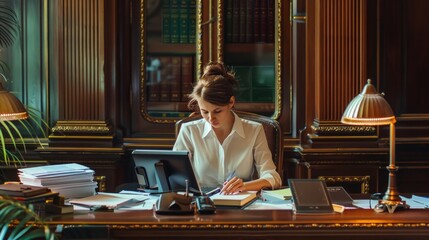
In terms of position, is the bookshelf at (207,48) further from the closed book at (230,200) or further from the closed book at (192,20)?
the closed book at (230,200)

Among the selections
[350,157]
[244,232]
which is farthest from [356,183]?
[244,232]

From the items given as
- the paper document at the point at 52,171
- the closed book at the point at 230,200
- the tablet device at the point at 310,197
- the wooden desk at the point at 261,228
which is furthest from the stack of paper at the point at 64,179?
the tablet device at the point at 310,197

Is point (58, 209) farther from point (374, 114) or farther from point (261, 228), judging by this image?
point (374, 114)

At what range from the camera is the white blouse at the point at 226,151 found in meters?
3.95

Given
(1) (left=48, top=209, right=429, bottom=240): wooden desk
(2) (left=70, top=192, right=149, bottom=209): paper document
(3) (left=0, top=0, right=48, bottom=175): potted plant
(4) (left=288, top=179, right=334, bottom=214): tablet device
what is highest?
(3) (left=0, top=0, right=48, bottom=175): potted plant

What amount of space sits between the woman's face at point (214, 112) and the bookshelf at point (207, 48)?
0.94 meters

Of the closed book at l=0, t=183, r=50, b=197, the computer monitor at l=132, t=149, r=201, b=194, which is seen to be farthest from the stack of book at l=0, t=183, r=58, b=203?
the computer monitor at l=132, t=149, r=201, b=194

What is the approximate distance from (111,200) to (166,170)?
265mm

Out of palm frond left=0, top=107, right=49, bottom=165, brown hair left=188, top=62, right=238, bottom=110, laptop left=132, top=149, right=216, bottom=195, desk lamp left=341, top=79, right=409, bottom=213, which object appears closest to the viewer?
desk lamp left=341, top=79, right=409, bottom=213

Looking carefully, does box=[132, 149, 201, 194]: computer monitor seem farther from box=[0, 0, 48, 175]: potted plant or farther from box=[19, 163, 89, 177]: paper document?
box=[0, 0, 48, 175]: potted plant

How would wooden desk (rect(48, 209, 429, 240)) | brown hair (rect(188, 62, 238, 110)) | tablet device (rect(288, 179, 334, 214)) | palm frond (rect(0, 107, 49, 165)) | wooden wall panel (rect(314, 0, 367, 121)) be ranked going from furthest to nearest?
palm frond (rect(0, 107, 49, 165)) < wooden wall panel (rect(314, 0, 367, 121)) < brown hair (rect(188, 62, 238, 110)) < tablet device (rect(288, 179, 334, 214)) < wooden desk (rect(48, 209, 429, 240))

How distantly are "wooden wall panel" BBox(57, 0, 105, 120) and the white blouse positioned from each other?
2.83 ft

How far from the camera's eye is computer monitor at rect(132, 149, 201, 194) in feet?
11.2

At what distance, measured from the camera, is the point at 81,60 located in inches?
183
